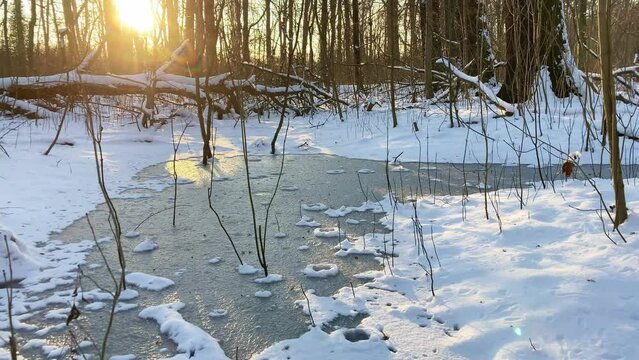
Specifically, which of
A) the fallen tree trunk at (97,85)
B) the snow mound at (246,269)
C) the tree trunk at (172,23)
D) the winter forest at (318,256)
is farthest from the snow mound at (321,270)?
the tree trunk at (172,23)

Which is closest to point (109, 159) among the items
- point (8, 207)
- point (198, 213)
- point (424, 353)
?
point (8, 207)

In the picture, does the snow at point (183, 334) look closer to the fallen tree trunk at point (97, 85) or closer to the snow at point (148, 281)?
the snow at point (148, 281)

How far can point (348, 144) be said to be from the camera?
739cm

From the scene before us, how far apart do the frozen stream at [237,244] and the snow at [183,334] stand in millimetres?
34

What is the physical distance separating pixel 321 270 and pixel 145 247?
1108 millimetres

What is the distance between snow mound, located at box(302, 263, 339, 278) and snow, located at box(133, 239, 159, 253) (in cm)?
98

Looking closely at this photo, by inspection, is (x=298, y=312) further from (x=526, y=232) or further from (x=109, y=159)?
(x=109, y=159)

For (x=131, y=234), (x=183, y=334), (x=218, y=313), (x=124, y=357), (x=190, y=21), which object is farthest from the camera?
(x=190, y=21)

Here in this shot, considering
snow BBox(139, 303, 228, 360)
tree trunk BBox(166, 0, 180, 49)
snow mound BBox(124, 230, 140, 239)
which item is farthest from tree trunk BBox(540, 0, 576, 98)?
tree trunk BBox(166, 0, 180, 49)

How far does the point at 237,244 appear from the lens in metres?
3.06

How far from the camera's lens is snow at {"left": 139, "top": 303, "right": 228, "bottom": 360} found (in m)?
1.82

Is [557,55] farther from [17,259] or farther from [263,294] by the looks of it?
[17,259]

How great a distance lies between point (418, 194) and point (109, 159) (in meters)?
4.00

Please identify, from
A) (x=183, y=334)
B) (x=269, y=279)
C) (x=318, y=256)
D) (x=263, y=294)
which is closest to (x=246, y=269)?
(x=269, y=279)
